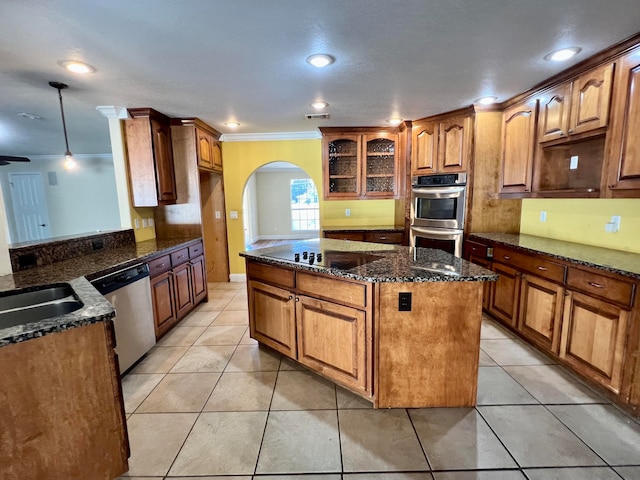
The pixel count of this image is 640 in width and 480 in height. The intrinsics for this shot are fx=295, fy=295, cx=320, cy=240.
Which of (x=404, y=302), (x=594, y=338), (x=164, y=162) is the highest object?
(x=164, y=162)

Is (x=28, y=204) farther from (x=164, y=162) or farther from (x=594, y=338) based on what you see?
(x=594, y=338)

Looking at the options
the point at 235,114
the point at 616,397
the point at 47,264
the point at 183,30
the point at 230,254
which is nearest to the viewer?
the point at 183,30

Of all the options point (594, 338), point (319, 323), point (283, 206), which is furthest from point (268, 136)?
point (283, 206)

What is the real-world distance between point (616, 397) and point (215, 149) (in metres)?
4.77

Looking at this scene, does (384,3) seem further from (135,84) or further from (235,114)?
(235,114)

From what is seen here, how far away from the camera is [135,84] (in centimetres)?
247

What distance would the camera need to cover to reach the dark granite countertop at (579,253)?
1.84 meters

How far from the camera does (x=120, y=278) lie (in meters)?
2.28

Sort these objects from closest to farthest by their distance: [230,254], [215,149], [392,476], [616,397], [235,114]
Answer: [392,476], [616,397], [235,114], [215,149], [230,254]

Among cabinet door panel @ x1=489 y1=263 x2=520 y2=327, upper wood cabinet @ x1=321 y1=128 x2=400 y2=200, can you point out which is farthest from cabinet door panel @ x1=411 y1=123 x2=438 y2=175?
cabinet door panel @ x1=489 y1=263 x2=520 y2=327

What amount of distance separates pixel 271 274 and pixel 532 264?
218cm

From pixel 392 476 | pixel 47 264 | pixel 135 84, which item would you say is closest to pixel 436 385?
pixel 392 476

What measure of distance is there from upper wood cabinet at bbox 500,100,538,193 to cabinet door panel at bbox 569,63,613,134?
0.47 metres

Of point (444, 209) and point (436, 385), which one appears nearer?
point (436, 385)
